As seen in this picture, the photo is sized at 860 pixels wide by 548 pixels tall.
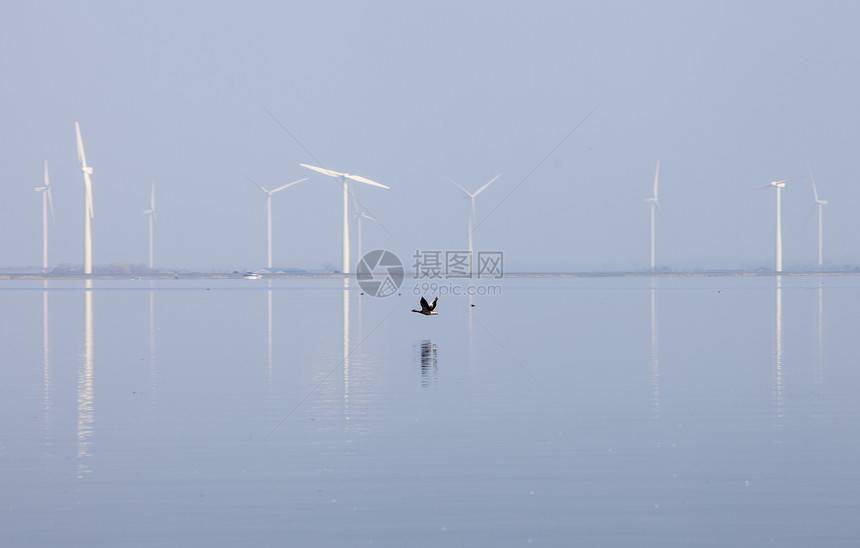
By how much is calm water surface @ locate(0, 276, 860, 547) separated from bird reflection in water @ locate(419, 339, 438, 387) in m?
0.23

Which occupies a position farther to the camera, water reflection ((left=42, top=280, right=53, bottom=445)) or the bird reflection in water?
the bird reflection in water

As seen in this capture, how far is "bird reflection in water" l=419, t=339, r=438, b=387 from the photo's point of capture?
29.4 m

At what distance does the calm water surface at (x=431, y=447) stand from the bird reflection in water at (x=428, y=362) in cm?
23

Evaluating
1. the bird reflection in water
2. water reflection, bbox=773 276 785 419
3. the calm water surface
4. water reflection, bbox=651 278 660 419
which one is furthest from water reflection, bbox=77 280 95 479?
water reflection, bbox=773 276 785 419

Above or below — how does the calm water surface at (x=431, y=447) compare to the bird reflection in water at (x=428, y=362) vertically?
below

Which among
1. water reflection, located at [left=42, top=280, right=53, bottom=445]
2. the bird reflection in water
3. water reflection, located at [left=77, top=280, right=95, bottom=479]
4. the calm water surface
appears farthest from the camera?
the bird reflection in water

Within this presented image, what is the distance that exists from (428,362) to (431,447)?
16500 mm

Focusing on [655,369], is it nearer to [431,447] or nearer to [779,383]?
[779,383]

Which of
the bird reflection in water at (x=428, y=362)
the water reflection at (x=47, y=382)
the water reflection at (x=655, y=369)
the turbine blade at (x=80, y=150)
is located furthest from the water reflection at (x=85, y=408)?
the turbine blade at (x=80, y=150)

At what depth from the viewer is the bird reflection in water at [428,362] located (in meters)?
29.4

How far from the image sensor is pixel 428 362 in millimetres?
34719

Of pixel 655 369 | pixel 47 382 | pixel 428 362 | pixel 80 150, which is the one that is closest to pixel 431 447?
pixel 655 369

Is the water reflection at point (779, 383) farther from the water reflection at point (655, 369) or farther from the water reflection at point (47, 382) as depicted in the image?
the water reflection at point (47, 382)

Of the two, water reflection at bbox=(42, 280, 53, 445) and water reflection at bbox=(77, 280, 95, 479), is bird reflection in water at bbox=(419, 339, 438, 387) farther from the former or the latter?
water reflection at bbox=(42, 280, 53, 445)
